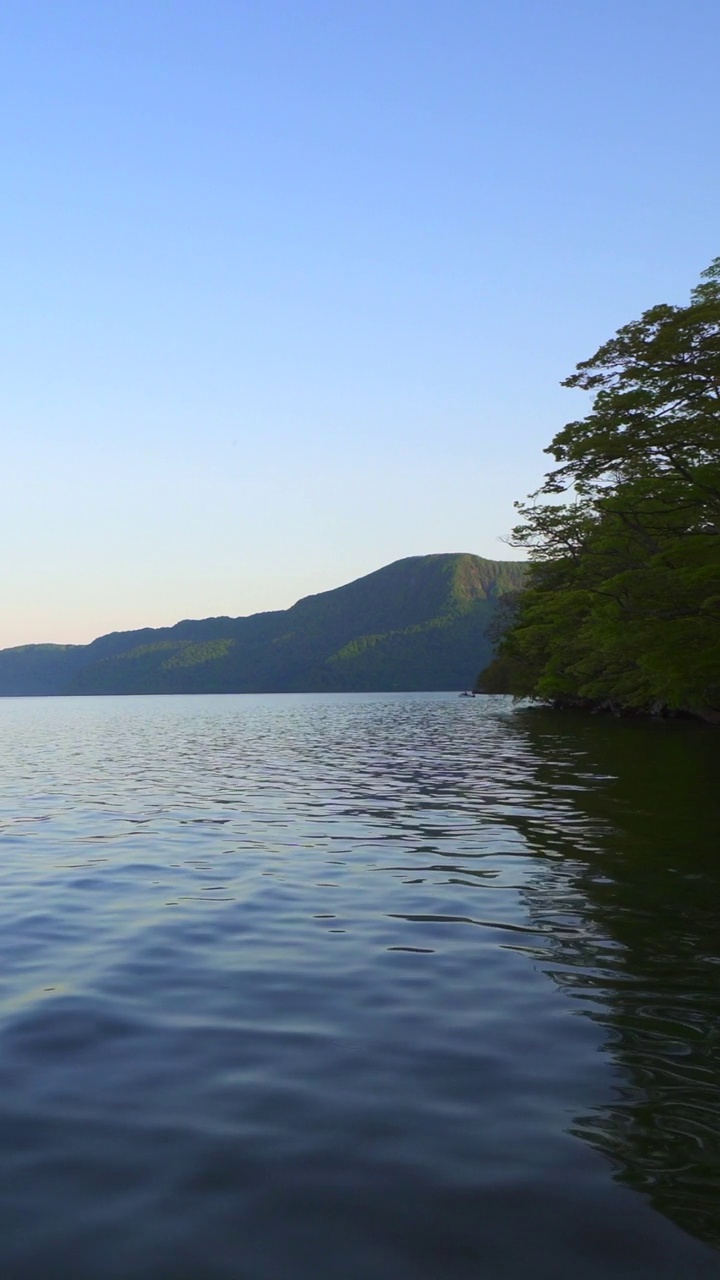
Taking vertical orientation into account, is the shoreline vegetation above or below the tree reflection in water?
above

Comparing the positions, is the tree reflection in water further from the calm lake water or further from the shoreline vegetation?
the shoreline vegetation

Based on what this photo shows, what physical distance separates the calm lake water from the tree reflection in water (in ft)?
0.12

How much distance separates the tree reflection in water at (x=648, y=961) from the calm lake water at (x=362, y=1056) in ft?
0.12

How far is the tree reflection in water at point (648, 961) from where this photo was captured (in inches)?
254

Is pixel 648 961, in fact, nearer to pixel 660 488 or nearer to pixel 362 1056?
pixel 362 1056

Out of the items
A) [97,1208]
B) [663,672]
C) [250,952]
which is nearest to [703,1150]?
[97,1208]

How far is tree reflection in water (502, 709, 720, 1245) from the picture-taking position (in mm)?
6441

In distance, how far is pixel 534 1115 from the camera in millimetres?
7043

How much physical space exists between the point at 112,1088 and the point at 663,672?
46.9 meters

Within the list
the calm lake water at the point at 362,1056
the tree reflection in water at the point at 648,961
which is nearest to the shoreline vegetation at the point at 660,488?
the tree reflection in water at the point at 648,961

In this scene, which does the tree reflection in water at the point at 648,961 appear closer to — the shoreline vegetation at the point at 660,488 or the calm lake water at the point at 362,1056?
the calm lake water at the point at 362,1056

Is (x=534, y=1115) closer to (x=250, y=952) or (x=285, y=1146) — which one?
(x=285, y=1146)

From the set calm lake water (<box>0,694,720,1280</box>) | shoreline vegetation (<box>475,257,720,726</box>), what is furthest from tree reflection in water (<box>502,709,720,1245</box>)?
shoreline vegetation (<box>475,257,720,726</box>)

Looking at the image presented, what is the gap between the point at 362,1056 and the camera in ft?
27.6
